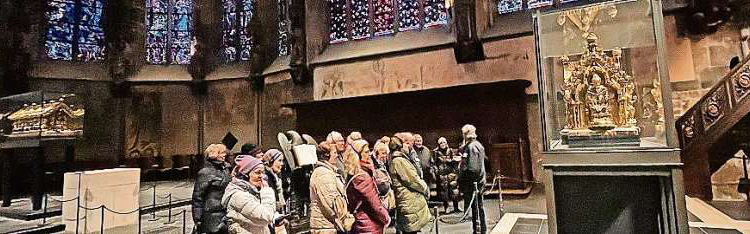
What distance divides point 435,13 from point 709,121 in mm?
7975

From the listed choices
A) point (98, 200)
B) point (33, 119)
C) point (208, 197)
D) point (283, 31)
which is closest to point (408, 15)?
point (283, 31)

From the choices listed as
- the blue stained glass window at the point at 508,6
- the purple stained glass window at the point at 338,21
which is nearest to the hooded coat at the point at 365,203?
the blue stained glass window at the point at 508,6

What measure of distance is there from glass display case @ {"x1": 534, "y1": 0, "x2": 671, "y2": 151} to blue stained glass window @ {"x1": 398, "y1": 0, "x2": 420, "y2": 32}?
10.4m

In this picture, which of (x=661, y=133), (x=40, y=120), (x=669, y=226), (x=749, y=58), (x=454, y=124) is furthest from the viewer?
(x=454, y=124)

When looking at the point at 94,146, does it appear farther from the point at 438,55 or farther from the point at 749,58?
the point at 749,58

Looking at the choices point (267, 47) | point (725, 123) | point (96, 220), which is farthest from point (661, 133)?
point (267, 47)

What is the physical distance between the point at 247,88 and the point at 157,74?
420cm

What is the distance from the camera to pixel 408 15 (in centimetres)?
1405

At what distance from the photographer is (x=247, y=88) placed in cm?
1822

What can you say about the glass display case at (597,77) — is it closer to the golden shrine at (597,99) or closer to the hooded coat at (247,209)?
the golden shrine at (597,99)

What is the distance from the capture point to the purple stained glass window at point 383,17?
14.4 m

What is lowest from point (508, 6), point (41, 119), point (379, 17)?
point (41, 119)

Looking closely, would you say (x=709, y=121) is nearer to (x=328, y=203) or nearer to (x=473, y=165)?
(x=473, y=165)

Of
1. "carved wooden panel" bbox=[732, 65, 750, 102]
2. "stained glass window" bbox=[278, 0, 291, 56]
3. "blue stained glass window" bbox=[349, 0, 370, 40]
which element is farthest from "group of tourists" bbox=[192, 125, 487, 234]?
"stained glass window" bbox=[278, 0, 291, 56]
